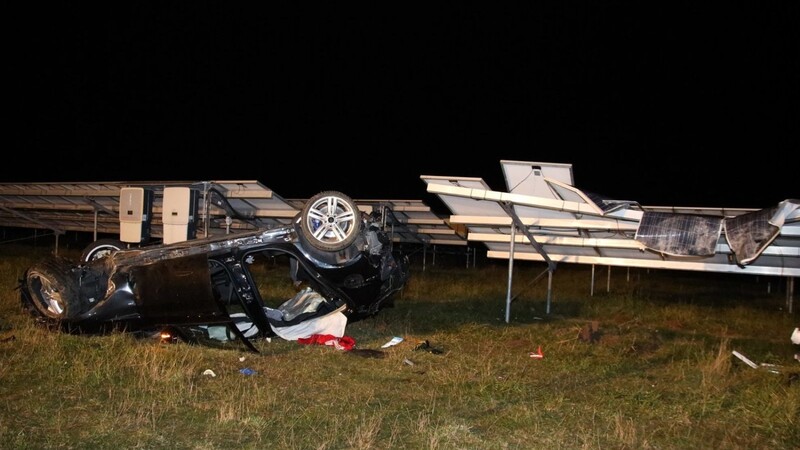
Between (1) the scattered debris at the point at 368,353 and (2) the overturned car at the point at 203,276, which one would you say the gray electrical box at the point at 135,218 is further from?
(1) the scattered debris at the point at 368,353

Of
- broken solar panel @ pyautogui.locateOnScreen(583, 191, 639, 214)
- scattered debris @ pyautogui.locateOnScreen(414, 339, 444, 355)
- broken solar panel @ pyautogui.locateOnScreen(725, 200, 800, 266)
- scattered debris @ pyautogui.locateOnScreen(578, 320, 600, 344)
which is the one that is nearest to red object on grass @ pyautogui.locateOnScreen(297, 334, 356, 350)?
scattered debris @ pyautogui.locateOnScreen(414, 339, 444, 355)

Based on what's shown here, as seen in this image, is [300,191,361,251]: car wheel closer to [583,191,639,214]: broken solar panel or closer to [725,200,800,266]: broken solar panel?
[583,191,639,214]: broken solar panel

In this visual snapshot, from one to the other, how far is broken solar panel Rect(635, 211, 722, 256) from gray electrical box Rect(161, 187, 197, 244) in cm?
621

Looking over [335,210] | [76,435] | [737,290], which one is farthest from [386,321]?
[737,290]

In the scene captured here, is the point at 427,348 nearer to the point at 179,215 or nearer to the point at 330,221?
the point at 330,221

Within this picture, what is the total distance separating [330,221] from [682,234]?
14.1ft

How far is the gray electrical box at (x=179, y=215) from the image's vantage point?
8609mm

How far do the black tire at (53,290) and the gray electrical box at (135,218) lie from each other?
4.99 ft

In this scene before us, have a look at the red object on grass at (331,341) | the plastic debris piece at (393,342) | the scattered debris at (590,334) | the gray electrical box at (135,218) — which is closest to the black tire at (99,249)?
the gray electrical box at (135,218)

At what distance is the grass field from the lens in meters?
4.59

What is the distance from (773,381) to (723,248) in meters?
2.27

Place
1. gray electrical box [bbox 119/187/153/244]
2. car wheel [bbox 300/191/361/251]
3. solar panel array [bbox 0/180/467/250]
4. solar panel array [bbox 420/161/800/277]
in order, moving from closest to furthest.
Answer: car wheel [bbox 300/191/361/251]
solar panel array [bbox 420/161/800/277]
gray electrical box [bbox 119/187/153/244]
solar panel array [bbox 0/180/467/250]

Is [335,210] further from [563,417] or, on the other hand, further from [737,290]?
[737,290]

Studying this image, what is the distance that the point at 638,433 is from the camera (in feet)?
16.0
